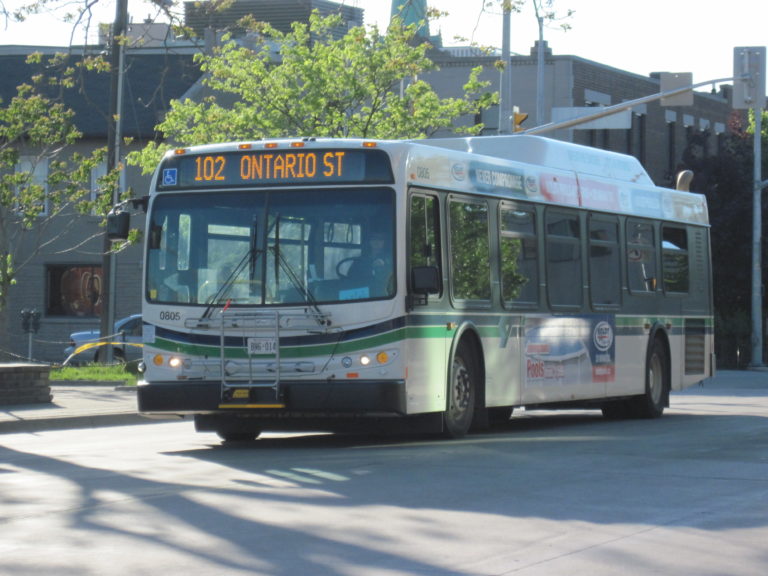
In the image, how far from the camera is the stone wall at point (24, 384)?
64.0ft

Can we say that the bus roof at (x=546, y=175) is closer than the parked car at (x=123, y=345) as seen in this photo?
Yes

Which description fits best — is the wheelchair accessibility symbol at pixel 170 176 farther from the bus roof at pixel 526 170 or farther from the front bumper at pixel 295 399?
the front bumper at pixel 295 399

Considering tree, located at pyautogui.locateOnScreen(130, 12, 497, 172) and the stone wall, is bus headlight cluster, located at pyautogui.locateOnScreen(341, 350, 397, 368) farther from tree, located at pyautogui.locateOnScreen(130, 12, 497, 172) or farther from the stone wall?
tree, located at pyautogui.locateOnScreen(130, 12, 497, 172)

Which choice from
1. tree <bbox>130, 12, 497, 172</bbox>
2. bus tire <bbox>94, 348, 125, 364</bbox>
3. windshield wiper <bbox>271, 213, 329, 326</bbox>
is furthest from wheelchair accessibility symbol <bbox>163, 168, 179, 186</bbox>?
bus tire <bbox>94, 348, 125, 364</bbox>

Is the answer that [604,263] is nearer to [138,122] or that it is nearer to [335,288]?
[335,288]

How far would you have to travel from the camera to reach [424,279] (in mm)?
13266

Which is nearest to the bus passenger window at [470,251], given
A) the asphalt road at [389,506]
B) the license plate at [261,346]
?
the asphalt road at [389,506]

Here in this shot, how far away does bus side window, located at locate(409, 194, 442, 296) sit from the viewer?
44.7ft

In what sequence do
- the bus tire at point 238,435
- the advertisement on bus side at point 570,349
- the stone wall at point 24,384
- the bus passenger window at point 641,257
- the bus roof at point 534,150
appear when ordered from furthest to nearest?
the stone wall at point 24,384 → the bus passenger window at point 641,257 → the bus roof at point 534,150 → the advertisement on bus side at point 570,349 → the bus tire at point 238,435

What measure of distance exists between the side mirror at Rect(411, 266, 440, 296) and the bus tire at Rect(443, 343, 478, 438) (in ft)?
4.07

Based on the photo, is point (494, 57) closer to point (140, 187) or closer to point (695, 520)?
point (140, 187)

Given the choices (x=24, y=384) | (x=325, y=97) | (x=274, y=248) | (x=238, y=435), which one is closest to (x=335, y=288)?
(x=274, y=248)

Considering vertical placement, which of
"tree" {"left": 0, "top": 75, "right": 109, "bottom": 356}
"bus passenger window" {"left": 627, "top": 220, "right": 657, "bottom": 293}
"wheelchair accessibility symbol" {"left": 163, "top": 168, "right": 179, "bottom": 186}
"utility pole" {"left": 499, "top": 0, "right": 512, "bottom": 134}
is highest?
"utility pole" {"left": 499, "top": 0, "right": 512, "bottom": 134}

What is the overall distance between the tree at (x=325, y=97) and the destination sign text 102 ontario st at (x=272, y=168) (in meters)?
20.0
